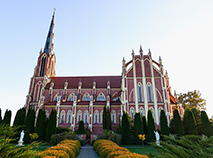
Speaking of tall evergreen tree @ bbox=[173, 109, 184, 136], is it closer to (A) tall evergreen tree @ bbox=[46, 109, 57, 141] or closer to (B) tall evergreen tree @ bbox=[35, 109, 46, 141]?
(A) tall evergreen tree @ bbox=[46, 109, 57, 141]

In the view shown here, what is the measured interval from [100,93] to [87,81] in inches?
216

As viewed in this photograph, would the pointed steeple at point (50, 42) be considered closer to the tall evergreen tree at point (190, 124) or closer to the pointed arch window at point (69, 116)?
the pointed arch window at point (69, 116)

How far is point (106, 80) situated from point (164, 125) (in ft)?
70.6

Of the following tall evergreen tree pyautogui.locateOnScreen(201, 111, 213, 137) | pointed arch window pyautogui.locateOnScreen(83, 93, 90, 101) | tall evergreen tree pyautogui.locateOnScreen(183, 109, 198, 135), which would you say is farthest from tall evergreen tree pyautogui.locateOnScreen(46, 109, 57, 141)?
tall evergreen tree pyautogui.locateOnScreen(201, 111, 213, 137)

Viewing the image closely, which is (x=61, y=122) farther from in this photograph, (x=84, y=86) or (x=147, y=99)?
(x=147, y=99)

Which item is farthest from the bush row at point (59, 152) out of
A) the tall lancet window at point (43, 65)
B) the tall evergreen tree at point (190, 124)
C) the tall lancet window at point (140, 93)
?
the tall lancet window at point (43, 65)

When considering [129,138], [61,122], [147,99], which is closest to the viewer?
[129,138]

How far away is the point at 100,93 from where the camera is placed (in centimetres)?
3891

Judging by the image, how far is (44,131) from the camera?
2608 cm

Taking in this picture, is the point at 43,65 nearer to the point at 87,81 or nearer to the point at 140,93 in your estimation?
the point at 87,81

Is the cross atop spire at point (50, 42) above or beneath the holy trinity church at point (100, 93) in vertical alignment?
above

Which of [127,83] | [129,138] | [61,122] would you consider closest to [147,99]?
[127,83]

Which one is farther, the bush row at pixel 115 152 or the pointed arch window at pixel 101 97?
the pointed arch window at pixel 101 97

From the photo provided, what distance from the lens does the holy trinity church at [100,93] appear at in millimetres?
31234
